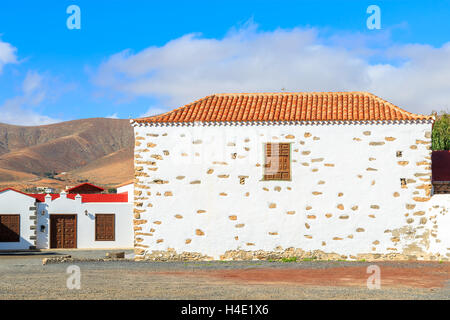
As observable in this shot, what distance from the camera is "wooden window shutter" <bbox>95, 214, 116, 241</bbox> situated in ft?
102

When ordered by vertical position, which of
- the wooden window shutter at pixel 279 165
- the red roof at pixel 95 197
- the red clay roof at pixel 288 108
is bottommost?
the red roof at pixel 95 197

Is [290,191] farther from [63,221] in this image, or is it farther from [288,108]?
[63,221]

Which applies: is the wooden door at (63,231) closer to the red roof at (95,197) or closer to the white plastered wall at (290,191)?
the red roof at (95,197)

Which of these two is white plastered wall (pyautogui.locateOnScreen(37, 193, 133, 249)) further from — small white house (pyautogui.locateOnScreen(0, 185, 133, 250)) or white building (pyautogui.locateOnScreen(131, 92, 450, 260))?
white building (pyautogui.locateOnScreen(131, 92, 450, 260))

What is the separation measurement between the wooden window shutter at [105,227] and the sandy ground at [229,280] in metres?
12.0

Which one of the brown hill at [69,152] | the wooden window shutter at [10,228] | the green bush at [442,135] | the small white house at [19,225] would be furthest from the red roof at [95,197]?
the brown hill at [69,152]

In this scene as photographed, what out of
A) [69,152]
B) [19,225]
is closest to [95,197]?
[19,225]

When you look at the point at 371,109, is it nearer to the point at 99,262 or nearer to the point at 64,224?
the point at 99,262

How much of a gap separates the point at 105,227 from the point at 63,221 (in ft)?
6.64

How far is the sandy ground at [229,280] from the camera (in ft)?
37.6

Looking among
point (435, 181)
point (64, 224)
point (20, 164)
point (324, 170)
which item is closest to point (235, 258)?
point (324, 170)

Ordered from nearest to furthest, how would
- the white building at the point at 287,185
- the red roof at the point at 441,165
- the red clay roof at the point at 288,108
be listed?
1. the white building at the point at 287,185
2. the red clay roof at the point at 288,108
3. the red roof at the point at 441,165

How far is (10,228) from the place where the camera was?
3042cm

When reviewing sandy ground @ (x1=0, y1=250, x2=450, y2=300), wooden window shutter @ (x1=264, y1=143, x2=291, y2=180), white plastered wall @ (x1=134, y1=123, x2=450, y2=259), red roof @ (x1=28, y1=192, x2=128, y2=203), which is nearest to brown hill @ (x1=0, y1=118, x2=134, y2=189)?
red roof @ (x1=28, y1=192, x2=128, y2=203)
